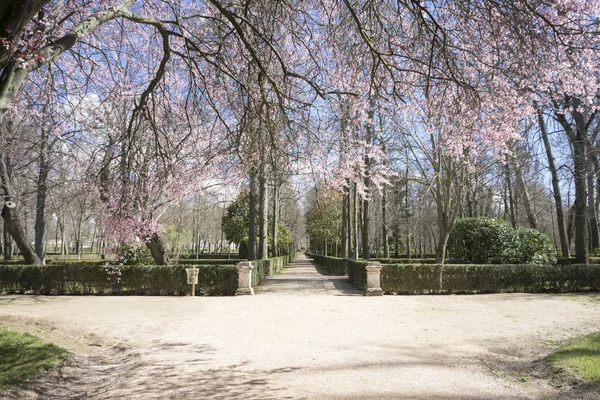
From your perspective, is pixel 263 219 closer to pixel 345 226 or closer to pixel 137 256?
pixel 137 256

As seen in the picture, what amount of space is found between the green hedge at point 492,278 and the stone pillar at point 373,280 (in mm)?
526

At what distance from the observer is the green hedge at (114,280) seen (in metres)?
12.9

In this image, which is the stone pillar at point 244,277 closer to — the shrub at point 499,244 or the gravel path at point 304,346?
the gravel path at point 304,346

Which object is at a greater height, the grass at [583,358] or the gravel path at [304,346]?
the grass at [583,358]

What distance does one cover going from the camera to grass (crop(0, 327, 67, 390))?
15.7 ft

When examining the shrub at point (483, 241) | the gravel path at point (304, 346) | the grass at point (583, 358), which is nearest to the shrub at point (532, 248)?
the shrub at point (483, 241)

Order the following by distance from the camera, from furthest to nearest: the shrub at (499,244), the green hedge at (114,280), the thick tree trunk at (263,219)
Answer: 1. the thick tree trunk at (263,219)
2. the shrub at (499,244)
3. the green hedge at (114,280)

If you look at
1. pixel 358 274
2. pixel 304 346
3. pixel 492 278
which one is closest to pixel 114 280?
pixel 358 274

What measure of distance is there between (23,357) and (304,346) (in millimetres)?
3820

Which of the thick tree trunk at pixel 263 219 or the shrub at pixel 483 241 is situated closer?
the shrub at pixel 483 241

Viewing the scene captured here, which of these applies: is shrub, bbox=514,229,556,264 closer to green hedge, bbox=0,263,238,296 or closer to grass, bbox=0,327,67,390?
green hedge, bbox=0,263,238,296

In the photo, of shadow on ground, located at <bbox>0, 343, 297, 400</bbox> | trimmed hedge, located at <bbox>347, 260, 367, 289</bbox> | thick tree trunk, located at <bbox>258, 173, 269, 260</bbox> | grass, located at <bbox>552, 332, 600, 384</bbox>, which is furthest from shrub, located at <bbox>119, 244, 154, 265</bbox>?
grass, located at <bbox>552, 332, 600, 384</bbox>

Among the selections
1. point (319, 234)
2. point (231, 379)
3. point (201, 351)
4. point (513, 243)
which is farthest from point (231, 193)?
point (319, 234)

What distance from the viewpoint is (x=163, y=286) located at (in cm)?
1292
